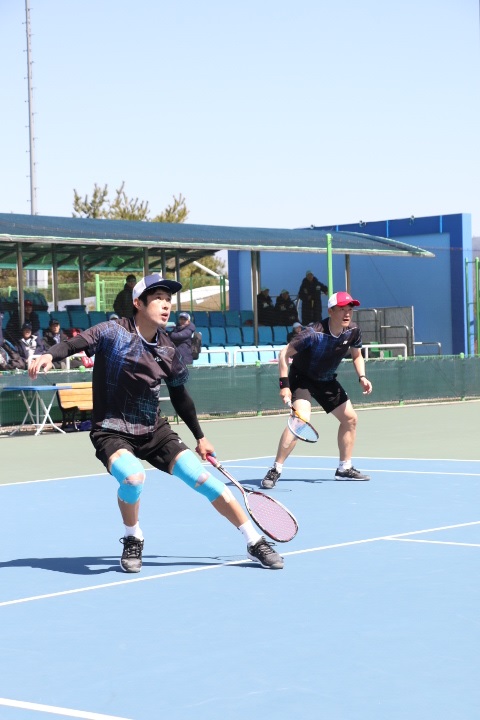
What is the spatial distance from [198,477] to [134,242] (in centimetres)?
1656

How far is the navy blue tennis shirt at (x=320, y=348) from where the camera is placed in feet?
37.5

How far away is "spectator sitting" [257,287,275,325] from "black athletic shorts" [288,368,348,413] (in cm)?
1560

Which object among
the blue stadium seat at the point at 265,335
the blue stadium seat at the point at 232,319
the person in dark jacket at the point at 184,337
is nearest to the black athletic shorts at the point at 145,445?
the person in dark jacket at the point at 184,337

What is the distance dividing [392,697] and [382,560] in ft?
9.53

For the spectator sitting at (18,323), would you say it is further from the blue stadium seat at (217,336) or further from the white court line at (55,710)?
the white court line at (55,710)

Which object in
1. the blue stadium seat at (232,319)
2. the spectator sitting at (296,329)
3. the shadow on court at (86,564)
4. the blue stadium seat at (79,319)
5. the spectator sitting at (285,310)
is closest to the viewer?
the shadow on court at (86,564)

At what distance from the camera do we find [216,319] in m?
27.8

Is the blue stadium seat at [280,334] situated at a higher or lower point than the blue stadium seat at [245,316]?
lower

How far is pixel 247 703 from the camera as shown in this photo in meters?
4.57

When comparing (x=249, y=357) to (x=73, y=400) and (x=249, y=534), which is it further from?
(x=249, y=534)

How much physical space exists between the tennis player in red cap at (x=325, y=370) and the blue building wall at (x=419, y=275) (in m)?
17.9

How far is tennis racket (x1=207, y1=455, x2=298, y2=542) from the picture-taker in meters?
7.57

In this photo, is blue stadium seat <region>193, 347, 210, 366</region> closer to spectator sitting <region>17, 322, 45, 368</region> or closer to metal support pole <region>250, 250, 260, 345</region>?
metal support pole <region>250, 250, 260, 345</region>

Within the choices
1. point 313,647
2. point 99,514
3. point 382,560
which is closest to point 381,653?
point 313,647
